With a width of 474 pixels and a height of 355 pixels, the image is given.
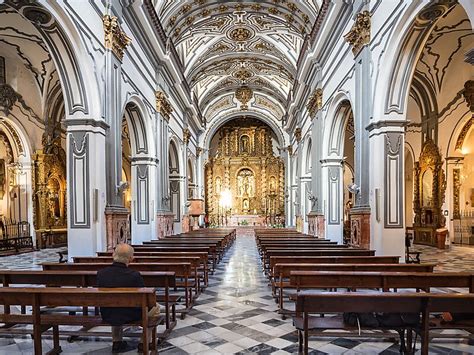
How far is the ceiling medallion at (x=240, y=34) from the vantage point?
18.3m

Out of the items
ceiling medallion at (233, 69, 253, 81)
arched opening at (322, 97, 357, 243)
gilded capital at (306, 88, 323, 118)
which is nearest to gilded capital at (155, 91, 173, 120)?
gilded capital at (306, 88, 323, 118)

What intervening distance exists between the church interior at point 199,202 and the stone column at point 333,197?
0.05m

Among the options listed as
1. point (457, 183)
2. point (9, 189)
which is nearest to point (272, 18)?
point (457, 183)

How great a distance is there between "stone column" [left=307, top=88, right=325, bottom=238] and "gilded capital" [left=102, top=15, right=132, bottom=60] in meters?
7.42

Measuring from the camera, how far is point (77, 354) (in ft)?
12.2

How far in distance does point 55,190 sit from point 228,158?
18.3 m

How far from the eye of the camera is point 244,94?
27.7m

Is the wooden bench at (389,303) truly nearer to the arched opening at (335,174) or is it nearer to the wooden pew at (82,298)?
the wooden pew at (82,298)

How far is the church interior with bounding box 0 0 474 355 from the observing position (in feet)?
12.7

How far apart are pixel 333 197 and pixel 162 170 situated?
6469 mm

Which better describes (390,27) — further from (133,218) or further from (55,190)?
(55,190)

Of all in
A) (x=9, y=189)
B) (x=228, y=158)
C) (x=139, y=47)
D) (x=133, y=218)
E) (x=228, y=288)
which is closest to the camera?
(x=228, y=288)

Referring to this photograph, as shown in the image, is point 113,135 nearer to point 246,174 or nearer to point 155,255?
point 155,255

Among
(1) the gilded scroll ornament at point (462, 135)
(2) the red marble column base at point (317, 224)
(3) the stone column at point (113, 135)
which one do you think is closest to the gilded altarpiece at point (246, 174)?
(2) the red marble column base at point (317, 224)
